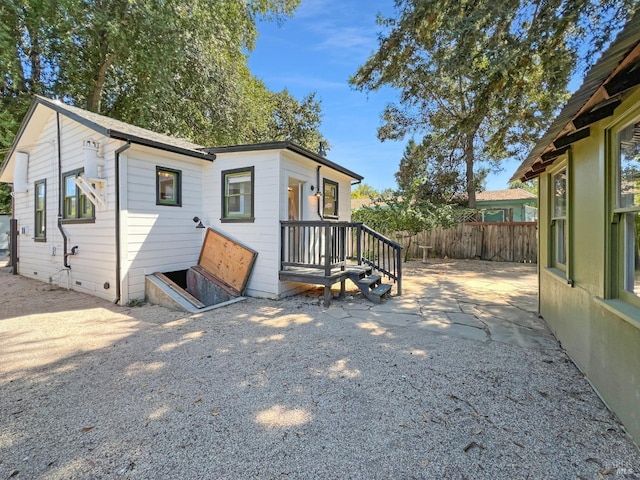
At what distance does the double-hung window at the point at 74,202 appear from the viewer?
22.1ft

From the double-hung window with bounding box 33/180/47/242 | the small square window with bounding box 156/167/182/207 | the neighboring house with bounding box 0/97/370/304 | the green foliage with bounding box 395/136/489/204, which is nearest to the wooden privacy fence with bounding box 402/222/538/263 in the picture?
the green foliage with bounding box 395/136/489/204

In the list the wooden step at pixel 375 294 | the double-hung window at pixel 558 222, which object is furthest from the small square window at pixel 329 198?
the double-hung window at pixel 558 222

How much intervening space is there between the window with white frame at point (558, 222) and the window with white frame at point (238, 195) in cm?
522

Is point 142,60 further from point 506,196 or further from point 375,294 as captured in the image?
point 506,196

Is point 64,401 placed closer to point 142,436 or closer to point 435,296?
point 142,436

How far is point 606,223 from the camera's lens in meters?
2.61

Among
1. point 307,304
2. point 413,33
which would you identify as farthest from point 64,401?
point 413,33

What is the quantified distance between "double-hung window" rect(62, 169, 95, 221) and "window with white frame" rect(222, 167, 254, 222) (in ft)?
8.78

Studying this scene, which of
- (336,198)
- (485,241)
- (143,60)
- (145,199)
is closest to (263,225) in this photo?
(145,199)

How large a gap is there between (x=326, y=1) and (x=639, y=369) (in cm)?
1183

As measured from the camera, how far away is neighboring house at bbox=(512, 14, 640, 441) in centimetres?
212

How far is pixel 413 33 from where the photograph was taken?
647 centimetres

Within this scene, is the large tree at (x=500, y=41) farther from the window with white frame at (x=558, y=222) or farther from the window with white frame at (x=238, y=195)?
the window with white frame at (x=238, y=195)

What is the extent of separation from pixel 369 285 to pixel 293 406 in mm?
4142
